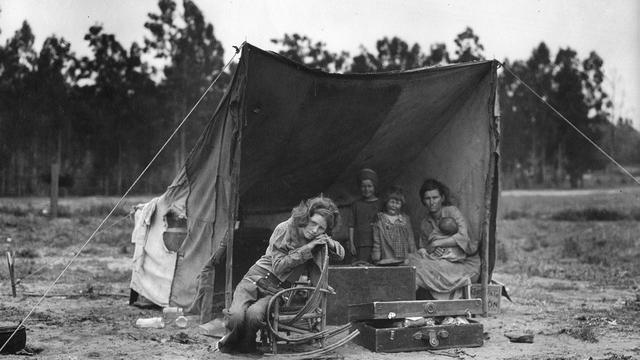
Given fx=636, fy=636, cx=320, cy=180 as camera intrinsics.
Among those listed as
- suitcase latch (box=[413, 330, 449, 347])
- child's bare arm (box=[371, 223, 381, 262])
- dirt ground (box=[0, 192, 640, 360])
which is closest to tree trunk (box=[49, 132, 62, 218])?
dirt ground (box=[0, 192, 640, 360])

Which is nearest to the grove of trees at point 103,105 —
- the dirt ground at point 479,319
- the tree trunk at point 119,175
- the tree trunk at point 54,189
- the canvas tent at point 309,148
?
the tree trunk at point 119,175

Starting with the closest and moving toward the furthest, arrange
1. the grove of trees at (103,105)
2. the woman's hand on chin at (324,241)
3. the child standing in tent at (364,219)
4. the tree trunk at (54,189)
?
the woman's hand on chin at (324,241), the child standing in tent at (364,219), the tree trunk at (54,189), the grove of trees at (103,105)

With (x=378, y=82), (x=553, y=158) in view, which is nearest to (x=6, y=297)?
(x=378, y=82)

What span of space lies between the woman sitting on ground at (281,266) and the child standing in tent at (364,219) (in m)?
1.93

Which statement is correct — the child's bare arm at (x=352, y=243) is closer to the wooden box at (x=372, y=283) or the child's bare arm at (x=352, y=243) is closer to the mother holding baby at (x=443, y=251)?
the mother holding baby at (x=443, y=251)

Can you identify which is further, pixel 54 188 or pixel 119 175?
pixel 119 175

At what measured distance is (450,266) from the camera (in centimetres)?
668

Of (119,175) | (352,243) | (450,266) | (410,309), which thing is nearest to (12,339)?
(410,309)

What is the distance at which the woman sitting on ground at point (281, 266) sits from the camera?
4902 millimetres

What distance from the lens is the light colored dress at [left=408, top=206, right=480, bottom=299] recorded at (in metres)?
6.55

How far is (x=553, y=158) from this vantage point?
3684cm

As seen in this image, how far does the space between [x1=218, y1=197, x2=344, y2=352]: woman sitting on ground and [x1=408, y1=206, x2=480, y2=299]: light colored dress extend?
5.87 feet

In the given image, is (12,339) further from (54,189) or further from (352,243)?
(54,189)

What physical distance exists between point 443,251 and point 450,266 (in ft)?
0.75
